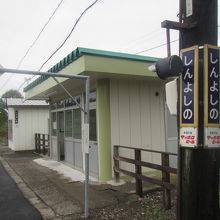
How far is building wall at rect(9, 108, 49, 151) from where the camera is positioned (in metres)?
14.1

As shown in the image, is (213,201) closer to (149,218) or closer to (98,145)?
(149,218)

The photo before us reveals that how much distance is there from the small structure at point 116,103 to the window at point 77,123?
3 cm

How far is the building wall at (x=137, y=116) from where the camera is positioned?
6.63m

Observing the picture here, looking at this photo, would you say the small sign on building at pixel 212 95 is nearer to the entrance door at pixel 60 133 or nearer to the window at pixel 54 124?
the entrance door at pixel 60 133

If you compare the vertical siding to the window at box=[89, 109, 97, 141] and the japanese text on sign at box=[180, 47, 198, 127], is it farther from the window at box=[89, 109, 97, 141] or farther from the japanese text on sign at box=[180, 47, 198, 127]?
the japanese text on sign at box=[180, 47, 198, 127]

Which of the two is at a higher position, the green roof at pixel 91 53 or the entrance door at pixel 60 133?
the green roof at pixel 91 53

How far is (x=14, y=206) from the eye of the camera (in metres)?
4.97

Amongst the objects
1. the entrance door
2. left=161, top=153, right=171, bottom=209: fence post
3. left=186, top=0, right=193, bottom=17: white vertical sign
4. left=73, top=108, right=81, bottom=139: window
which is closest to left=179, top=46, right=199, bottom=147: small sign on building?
left=186, top=0, right=193, bottom=17: white vertical sign

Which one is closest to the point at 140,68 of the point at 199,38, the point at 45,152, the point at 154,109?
the point at 154,109

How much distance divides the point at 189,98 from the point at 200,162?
21.6 inches

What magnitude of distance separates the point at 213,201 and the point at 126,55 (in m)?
4.17

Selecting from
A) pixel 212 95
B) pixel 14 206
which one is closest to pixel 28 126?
pixel 14 206

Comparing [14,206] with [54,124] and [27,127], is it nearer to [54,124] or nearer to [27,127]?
[54,124]

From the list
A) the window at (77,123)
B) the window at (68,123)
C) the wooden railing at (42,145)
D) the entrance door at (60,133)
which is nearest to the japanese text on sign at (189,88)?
the window at (77,123)
